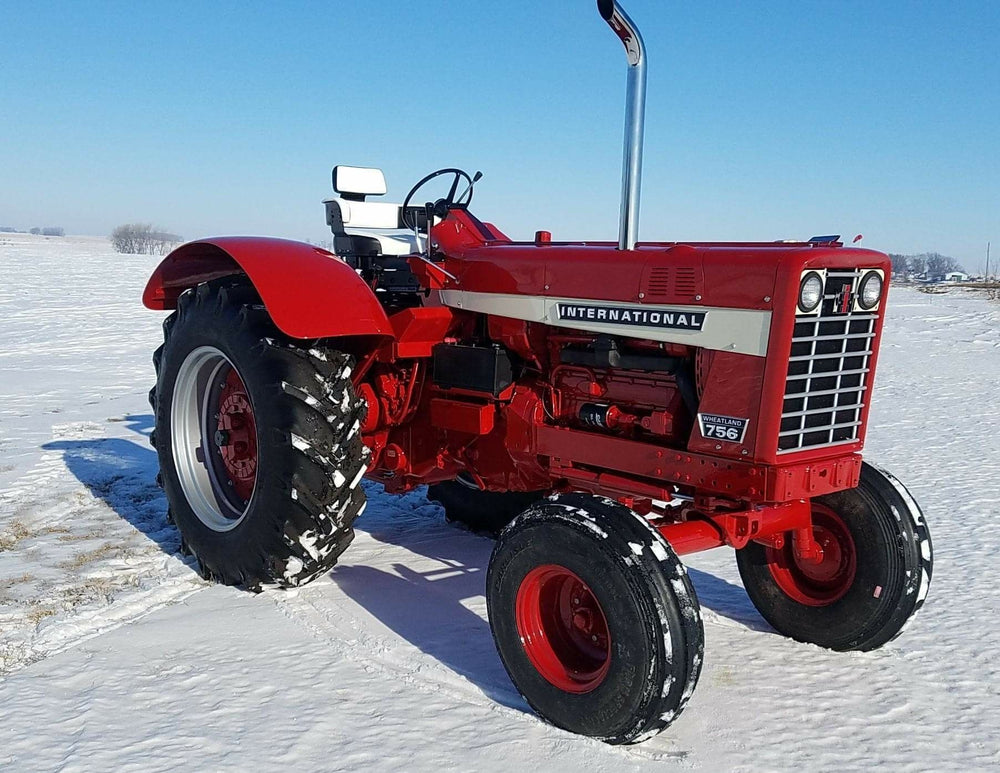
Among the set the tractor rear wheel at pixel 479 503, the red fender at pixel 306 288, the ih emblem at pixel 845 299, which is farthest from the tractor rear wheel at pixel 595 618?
the tractor rear wheel at pixel 479 503

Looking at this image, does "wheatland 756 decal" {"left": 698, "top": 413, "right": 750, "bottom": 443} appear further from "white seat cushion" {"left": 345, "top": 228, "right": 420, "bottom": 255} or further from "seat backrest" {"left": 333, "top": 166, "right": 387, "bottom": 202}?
"seat backrest" {"left": 333, "top": 166, "right": 387, "bottom": 202}

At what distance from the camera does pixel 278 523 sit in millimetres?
3957

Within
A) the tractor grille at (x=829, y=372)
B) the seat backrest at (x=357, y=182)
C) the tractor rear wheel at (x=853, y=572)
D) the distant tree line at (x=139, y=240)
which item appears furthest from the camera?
the distant tree line at (x=139, y=240)

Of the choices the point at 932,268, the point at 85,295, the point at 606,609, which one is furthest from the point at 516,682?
the point at 932,268

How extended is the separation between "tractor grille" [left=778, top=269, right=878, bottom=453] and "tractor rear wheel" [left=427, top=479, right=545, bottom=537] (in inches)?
75.5

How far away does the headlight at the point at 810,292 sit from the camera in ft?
9.91

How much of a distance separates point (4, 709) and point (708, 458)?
8.51ft

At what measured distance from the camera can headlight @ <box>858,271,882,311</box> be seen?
323cm

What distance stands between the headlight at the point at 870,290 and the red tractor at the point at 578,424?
0.01m

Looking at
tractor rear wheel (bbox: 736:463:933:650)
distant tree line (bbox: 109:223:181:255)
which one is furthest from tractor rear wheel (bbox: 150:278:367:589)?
distant tree line (bbox: 109:223:181:255)

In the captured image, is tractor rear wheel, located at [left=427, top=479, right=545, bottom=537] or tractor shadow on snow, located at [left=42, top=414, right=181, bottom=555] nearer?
tractor rear wheel, located at [left=427, top=479, right=545, bottom=537]

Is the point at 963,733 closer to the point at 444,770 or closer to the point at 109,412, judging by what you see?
the point at 444,770

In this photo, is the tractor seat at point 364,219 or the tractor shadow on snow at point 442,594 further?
the tractor seat at point 364,219

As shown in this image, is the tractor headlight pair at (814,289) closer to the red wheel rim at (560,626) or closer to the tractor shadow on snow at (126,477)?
the red wheel rim at (560,626)
